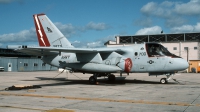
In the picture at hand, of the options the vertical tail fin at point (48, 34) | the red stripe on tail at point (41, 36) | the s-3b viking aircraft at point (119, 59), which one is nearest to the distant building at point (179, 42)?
the vertical tail fin at point (48, 34)

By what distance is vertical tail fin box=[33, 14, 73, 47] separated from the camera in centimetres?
2175

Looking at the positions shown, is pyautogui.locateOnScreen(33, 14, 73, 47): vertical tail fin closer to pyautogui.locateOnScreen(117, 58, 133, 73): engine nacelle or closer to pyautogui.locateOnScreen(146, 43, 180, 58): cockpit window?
pyautogui.locateOnScreen(117, 58, 133, 73): engine nacelle

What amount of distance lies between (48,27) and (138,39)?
41677 mm

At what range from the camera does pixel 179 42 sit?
5328cm

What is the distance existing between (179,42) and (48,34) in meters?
39.4

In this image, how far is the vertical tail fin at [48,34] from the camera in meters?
21.8

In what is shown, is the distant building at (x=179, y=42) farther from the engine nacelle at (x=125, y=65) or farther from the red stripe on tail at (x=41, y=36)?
the engine nacelle at (x=125, y=65)

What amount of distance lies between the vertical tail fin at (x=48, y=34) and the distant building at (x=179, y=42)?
116ft

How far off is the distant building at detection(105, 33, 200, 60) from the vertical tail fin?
3525 centimetres

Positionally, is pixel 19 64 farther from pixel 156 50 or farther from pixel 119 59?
pixel 156 50

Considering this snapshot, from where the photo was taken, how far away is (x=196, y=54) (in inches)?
2041

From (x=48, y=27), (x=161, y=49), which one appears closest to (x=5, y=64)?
(x=48, y=27)

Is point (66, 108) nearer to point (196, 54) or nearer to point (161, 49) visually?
point (161, 49)

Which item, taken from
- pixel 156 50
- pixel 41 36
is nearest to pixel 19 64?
pixel 41 36
